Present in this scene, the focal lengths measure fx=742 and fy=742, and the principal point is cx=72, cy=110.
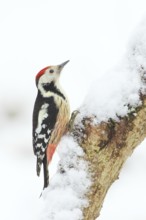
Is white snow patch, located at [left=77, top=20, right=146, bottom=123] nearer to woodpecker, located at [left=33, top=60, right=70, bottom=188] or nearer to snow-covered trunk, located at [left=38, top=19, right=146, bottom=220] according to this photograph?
snow-covered trunk, located at [left=38, top=19, right=146, bottom=220]

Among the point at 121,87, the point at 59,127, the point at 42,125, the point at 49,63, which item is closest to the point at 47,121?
the point at 42,125

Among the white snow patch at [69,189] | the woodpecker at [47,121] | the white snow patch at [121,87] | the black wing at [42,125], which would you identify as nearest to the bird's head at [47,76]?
the woodpecker at [47,121]

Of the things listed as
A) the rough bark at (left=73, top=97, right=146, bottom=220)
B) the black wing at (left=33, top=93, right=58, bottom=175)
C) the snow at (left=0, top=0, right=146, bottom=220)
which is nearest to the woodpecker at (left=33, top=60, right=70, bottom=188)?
the black wing at (left=33, top=93, right=58, bottom=175)

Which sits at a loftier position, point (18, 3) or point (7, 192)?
point (18, 3)

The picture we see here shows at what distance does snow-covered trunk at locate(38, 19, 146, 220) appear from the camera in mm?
3461

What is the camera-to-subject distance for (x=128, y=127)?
139 inches

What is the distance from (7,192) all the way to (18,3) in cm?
433

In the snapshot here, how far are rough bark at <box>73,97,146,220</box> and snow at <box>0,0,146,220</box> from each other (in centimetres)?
209

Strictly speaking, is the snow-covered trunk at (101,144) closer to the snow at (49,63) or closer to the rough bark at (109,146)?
the rough bark at (109,146)

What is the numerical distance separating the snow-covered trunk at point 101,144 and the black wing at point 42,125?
111 cm

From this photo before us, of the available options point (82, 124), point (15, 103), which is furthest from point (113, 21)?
point (82, 124)

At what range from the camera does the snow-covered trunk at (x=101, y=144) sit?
3461 millimetres

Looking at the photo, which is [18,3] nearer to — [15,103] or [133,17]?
[133,17]

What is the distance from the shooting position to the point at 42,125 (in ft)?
15.6
